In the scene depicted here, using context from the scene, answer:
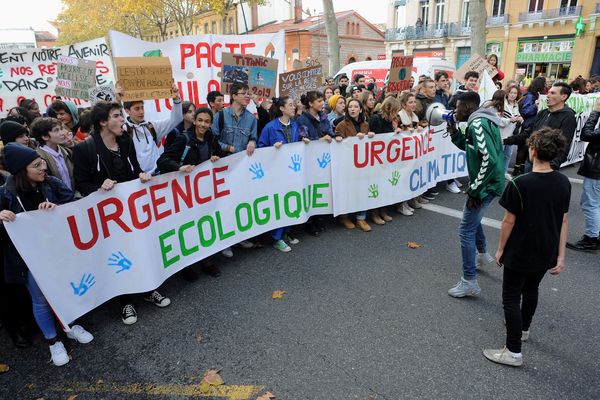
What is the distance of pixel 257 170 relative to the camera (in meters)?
4.60

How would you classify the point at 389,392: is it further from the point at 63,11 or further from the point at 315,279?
the point at 63,11

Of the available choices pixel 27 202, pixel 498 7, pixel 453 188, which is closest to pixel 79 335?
pixel 27 202

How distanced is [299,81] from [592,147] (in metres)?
3.62

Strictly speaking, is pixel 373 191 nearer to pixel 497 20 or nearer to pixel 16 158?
pixel 16 158

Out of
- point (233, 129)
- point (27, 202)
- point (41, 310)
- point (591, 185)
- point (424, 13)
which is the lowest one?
point (41, 310)

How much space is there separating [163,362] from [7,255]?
4.58 ft

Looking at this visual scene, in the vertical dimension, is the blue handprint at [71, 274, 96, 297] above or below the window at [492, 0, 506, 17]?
below

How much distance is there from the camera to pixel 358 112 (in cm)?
534

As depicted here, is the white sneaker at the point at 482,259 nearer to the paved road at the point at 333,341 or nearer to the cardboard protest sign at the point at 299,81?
the paved road at the point at 333,341

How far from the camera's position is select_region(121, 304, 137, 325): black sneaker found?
11.4 ft

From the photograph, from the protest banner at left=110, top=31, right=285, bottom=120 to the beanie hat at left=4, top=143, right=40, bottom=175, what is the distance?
3280 mm

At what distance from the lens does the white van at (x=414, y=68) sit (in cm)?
1484

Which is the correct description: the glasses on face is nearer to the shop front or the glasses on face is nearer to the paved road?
the paved road

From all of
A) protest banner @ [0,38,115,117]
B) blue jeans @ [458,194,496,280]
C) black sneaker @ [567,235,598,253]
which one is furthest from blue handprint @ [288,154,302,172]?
protest banner @ [0,38,115,117]
